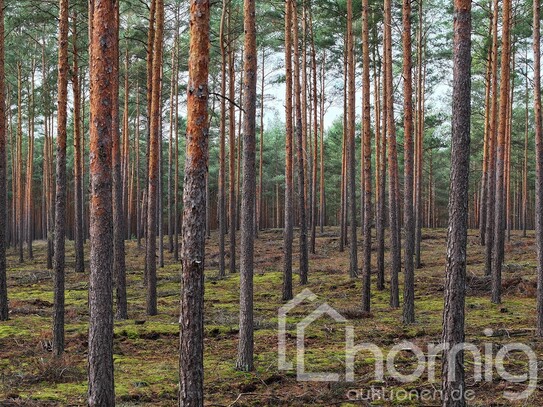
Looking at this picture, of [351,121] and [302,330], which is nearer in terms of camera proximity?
[302,330]

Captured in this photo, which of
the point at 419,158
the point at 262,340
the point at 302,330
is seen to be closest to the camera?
the point at 262,340

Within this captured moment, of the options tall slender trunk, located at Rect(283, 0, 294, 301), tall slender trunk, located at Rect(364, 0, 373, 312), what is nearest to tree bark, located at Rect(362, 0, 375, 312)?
tall slender trunk, located at Rect(364, 0, 373, 312)

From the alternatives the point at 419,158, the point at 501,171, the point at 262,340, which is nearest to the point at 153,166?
the point at 262,340

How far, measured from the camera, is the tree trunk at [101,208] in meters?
6.54

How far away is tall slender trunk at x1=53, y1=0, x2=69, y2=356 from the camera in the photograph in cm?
954

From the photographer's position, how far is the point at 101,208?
6.70 metres

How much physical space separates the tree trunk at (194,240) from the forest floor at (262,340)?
1.57 metres

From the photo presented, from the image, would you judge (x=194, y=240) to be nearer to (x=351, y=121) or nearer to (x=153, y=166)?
(x=153, y=166)

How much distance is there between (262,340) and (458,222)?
6.22 meters

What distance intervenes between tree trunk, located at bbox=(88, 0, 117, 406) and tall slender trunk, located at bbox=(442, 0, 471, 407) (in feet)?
14.1

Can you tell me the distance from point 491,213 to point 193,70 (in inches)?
556

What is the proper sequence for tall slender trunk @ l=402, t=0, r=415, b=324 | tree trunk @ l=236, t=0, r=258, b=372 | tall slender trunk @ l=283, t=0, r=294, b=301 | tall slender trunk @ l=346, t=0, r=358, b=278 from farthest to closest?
tall slender trunk @ l=346, t=0, r=358, b=278 → tall slender trunk @ l=283, t=0, r=294, b=301 → tall slender trunk @ l=402, t=0, r=415, b=324 → tree trunk @ l=236, t=0, r=258, b=372

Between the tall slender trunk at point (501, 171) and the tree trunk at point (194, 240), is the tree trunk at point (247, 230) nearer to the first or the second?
the tree trunk at point (194, 240)

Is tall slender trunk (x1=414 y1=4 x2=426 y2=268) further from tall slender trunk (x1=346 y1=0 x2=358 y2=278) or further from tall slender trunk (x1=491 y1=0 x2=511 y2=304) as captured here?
tall slender trunk (x1=491 y1=0 x2=511 y2=304)
